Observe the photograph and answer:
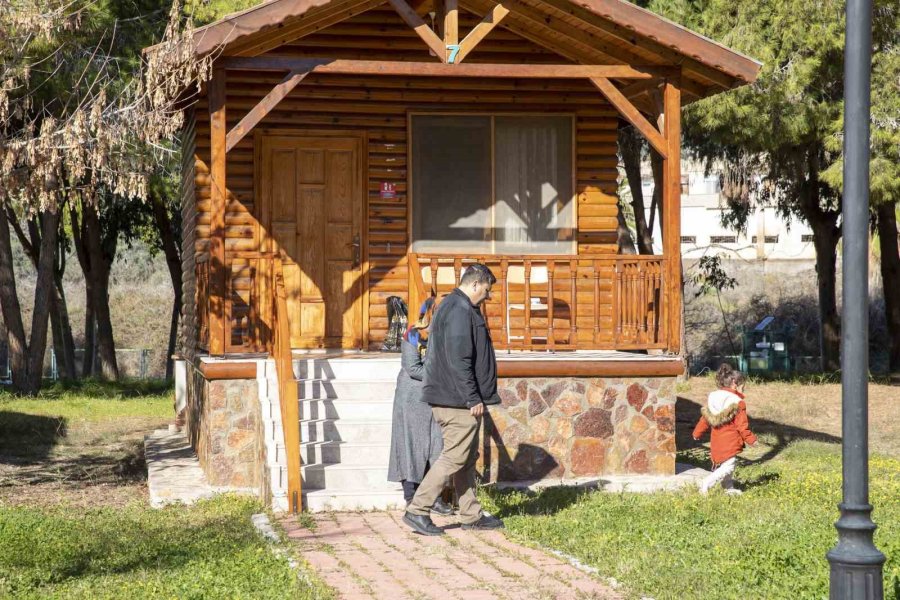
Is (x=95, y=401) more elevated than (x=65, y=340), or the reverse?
(x=65, y=340)

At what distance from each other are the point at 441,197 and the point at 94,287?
16.0 meters

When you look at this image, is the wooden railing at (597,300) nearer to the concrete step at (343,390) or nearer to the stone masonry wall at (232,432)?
the concrete step at (343,390)

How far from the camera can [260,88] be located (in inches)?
563

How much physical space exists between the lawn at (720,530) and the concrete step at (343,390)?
171 centimetres

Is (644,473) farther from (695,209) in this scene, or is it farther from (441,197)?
(695,209)

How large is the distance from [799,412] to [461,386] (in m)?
11.3

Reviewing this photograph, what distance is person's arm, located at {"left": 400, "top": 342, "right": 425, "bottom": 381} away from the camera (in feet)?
31.7

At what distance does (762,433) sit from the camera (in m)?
16.7

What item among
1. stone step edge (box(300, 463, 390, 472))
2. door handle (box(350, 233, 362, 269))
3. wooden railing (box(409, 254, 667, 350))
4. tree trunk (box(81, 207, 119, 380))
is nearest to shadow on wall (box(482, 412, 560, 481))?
wooden railing (box(409, 254, 667, 350))

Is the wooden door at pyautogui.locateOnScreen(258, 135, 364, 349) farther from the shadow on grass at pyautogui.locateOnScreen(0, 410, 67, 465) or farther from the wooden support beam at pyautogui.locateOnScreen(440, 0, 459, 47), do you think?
the shadow on grass at pyautogui.locateOnScreen(0, 410, 67, 465)

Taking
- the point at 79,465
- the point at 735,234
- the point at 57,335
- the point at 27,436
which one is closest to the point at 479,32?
the point at 79,465

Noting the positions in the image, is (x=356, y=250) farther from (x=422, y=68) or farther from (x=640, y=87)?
(x=640, y=87)

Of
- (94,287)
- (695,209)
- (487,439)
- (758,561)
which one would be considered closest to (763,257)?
(695,209)

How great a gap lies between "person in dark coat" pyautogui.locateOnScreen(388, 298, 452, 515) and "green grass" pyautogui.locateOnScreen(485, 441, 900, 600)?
0.75 meters
